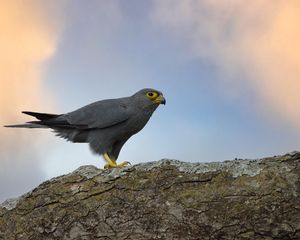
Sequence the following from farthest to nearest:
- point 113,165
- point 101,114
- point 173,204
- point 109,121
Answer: point 101,114
point 109,121
point 113,165
point 173,204

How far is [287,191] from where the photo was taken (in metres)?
4.29

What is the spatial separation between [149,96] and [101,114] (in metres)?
0.77

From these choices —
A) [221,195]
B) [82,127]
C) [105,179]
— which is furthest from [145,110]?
[221,195]

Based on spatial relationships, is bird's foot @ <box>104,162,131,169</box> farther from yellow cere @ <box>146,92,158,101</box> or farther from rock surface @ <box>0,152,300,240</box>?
rock surface @ <box>0,152,300,240</box>

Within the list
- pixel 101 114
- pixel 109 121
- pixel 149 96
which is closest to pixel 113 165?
pixel 109 121

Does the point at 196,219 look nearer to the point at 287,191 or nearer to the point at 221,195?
the point at 221,195

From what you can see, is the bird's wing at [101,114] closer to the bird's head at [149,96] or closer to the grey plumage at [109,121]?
the grey plumage at [109,121]

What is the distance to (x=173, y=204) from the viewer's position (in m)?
4.38

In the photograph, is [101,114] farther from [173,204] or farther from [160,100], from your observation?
[173,204]

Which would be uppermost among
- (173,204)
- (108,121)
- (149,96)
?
(149,96)

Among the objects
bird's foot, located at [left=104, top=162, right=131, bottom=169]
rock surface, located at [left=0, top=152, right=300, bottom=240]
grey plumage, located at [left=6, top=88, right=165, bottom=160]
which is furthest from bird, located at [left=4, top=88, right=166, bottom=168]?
rock surface, located at [left=0, top=152, right=300, bottom=240]

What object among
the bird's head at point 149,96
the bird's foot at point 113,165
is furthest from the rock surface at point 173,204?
the bird's head at point 149,96

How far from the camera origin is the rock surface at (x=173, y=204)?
423 centimetres

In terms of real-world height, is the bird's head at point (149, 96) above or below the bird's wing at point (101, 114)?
above
